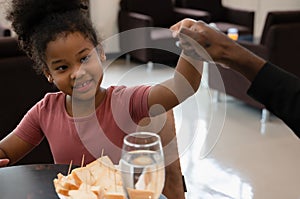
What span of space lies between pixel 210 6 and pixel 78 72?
511cm

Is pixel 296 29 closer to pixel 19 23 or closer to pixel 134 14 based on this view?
pixel 134 14

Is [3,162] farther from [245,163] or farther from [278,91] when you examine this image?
[245,163]

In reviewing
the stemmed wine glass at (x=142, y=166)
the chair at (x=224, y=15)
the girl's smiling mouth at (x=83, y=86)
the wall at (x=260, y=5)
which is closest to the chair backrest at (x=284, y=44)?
the chair at (x=224, y=15)

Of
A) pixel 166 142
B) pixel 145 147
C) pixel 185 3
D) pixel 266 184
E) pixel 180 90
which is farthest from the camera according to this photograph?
pixel 185 3

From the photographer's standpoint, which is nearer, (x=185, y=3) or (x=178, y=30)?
(x=178, y=30)

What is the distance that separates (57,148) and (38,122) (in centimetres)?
13

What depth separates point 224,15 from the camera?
6352 mm

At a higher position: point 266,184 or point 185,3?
point 185,3

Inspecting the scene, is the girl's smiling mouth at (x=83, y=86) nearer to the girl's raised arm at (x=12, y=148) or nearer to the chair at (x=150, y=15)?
the girl's raised arm at (x=12, y=148)

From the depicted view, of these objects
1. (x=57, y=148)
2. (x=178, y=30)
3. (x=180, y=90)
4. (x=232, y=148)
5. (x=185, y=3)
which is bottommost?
(x=232, y=148)

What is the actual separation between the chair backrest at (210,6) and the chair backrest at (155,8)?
26 cm

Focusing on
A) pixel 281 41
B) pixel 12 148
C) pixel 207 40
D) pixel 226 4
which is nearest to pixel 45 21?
pixel 12 148

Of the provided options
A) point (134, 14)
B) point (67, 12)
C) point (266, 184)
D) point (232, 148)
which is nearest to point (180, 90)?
point (67, 12)

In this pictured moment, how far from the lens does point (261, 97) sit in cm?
96
